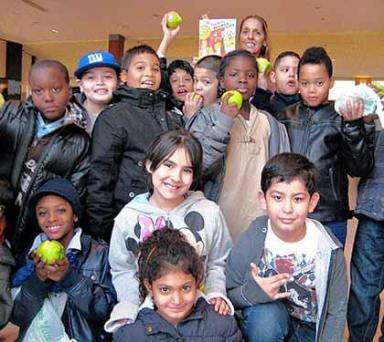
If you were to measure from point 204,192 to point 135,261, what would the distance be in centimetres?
47

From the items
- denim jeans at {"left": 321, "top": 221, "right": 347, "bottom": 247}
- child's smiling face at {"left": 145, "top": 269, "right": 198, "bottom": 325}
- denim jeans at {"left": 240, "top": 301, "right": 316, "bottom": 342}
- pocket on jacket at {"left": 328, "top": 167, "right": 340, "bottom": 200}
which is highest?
pocket on jacket at {"left": 328, "top": 167, "right": 340, "bottom": 200}

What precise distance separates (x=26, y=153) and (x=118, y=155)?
402mm

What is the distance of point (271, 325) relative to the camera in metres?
1.83

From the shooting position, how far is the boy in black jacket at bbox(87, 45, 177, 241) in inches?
85.1

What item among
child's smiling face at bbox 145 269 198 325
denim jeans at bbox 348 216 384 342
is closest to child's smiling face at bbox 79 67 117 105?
child's smiling face at bbox 145 269 198 325

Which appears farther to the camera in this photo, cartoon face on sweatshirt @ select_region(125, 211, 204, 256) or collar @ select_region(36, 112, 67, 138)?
collar @ select_region(36, 112, 67, 138)

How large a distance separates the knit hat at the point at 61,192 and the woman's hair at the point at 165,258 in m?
0.44

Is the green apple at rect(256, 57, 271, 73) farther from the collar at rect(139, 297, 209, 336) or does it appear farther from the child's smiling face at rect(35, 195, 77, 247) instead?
the collar at rect(139, 297, 209, 336)

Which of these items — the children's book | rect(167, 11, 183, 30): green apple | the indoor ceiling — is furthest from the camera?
the indoor ceiling

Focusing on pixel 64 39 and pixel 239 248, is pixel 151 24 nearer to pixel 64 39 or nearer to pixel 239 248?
pixel 64 39

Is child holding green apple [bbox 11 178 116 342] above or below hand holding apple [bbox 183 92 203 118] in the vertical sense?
below

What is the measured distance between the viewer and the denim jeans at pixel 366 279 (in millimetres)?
2391

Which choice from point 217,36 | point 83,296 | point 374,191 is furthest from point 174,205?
point 217,36

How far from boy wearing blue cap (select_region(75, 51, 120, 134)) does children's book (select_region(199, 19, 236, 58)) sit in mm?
621
